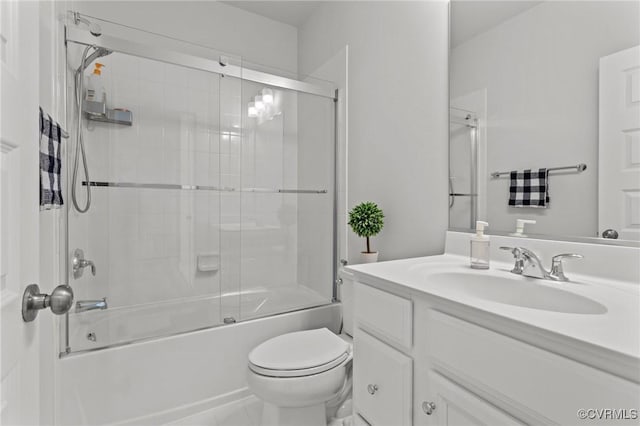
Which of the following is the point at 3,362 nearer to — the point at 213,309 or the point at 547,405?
the point at 547,405

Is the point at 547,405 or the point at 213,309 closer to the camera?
the point at 547,405

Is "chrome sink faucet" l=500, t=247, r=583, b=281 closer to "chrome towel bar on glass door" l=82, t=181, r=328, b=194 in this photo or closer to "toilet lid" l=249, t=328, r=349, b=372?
"toilet lid" l=249, t=328, r=349, b=372

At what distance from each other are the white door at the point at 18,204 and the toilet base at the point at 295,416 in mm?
977

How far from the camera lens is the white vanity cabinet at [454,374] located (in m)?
0.53

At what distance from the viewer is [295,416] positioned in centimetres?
136

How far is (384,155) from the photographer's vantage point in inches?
67.5

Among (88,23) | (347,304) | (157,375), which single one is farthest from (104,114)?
(347,304)

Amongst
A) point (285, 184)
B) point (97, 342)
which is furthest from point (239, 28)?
point (97, 342)

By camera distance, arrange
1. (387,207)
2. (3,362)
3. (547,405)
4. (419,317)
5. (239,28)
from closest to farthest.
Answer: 1. (3,362)
2. (547,405)
3. (419,317)
4. (387,207)
5. (239,28)

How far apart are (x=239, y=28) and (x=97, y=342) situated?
7.39 ft

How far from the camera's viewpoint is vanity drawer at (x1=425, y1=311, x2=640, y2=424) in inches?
19.7

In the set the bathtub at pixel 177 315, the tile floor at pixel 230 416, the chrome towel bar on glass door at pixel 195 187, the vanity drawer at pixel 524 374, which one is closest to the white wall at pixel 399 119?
the chrome towel bar on glass door at pixel 195 187

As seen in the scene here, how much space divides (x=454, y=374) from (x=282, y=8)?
8.52 ft

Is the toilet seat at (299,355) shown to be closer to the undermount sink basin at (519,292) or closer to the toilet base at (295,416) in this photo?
the toilet base at (295,416)
